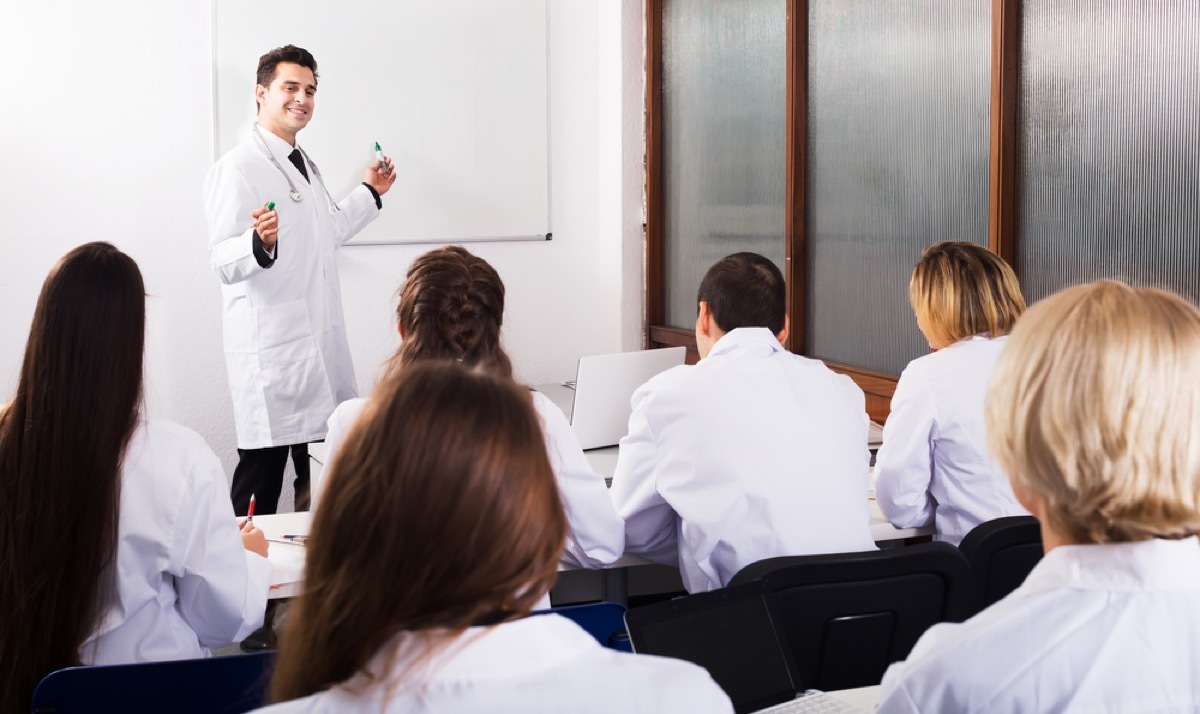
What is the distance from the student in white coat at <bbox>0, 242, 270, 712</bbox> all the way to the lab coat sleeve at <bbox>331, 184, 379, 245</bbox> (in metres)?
2.71

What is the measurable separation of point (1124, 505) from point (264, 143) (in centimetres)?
364

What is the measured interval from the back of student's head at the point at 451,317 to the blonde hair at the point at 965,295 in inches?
39.1

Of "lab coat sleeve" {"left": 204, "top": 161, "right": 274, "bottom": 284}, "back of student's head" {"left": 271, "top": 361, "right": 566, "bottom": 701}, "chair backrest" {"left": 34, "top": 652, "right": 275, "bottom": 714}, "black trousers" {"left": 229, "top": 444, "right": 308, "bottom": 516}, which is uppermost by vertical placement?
"lab coat sleeve" {"left": 204, "top": 161, "right": 274, "bottom": 284}

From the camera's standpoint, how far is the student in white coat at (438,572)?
36.2 inches

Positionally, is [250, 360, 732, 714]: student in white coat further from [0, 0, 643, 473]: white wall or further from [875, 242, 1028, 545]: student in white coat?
[0, 0, 643, 473]: white wall

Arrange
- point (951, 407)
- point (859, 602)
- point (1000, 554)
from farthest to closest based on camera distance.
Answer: point (951, 407)
point (1000, 554)
point (859, 602)

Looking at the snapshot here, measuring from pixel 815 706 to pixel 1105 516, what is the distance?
599 mm

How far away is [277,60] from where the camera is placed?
4.27 m

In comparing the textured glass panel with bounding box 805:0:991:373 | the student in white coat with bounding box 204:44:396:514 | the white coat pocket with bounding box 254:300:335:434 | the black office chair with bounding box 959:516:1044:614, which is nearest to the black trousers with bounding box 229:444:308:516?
the student in white coat with bounding box 204:44:396:514

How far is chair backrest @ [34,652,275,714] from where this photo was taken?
1535mm

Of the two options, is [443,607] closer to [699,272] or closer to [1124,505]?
[1124,505]

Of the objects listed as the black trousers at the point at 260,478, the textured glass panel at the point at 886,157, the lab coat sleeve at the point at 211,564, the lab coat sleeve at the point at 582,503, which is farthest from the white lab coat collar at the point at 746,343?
the black trousers at the point at 260,478

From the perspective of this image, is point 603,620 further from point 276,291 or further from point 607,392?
point 276,291

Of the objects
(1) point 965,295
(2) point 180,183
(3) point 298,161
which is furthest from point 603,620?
(2) point 180,183
